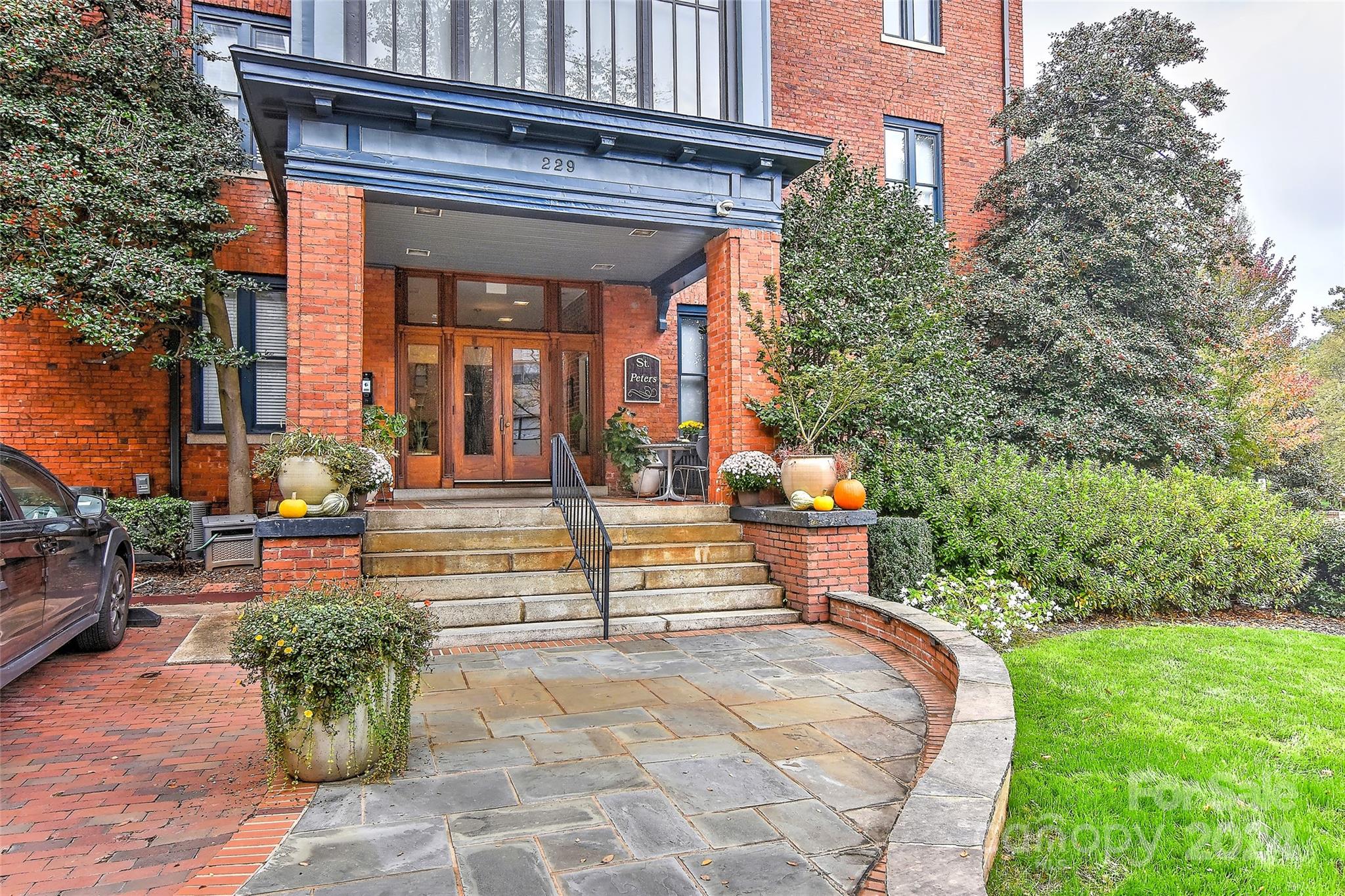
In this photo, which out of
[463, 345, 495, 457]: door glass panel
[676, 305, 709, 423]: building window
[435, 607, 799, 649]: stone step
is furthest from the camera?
[676, 305, 709, 423]: building window

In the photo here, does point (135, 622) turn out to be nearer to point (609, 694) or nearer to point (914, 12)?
point (609, 694)

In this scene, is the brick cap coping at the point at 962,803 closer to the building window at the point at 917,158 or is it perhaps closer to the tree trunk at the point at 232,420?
the tree trunk at the point at 232,420

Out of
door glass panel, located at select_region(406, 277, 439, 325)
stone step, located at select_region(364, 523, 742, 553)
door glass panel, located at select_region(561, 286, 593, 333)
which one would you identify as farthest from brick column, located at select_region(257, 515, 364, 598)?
door glass panel, located at select_region(561, 286, 593, 333)

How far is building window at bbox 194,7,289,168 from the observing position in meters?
9.58

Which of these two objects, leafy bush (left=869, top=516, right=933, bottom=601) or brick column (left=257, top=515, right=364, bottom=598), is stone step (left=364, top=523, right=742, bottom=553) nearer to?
brick column (left=257, top=515, right=364, bottom=598)

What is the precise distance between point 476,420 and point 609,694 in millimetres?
6693

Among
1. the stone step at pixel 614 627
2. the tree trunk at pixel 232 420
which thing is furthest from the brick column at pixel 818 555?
the tree trunk at pixel 232 420

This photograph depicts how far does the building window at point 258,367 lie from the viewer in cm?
952

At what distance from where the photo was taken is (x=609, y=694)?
4535mm

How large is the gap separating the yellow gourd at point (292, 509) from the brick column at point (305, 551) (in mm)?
44

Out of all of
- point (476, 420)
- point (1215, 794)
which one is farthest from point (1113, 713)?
point (476, 420)

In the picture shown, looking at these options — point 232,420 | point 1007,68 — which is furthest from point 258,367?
point 1007,68

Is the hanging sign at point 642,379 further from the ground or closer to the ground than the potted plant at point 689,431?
further from the ground

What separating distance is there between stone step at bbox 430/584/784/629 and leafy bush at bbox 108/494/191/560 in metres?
4.66
